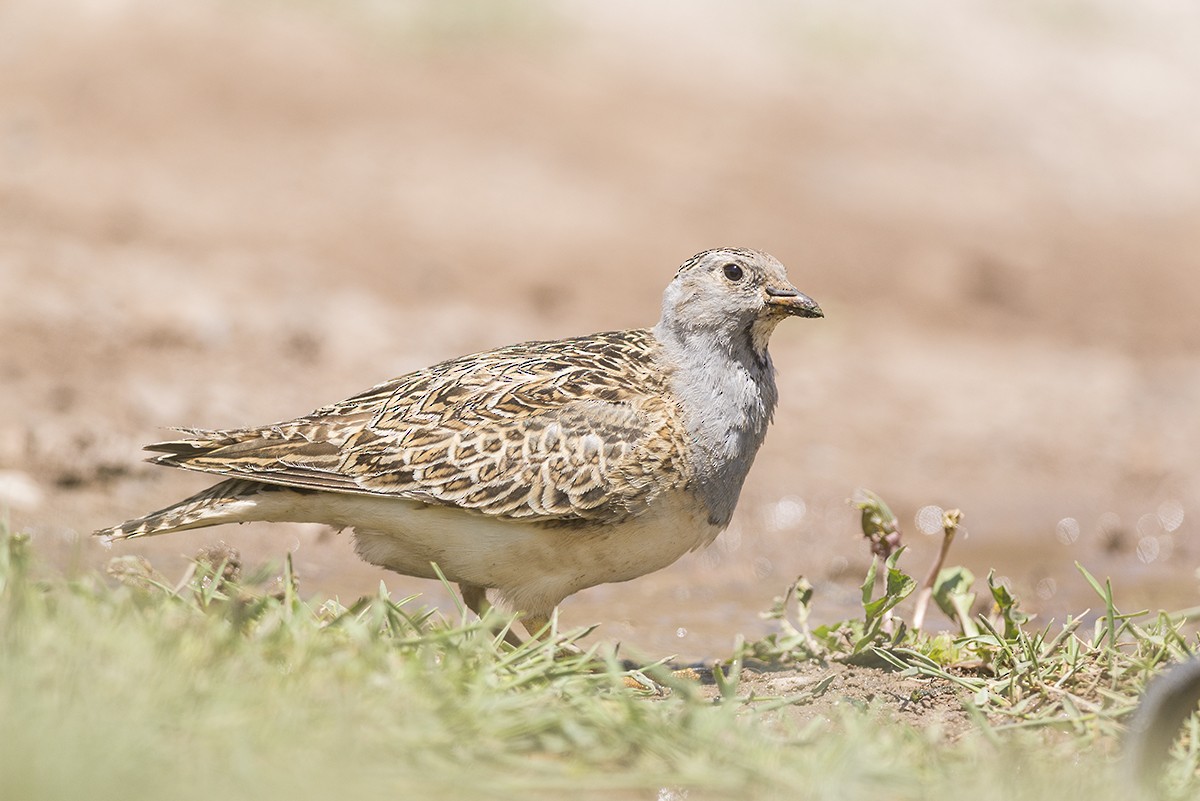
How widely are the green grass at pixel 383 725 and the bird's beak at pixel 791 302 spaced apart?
6.84 ft

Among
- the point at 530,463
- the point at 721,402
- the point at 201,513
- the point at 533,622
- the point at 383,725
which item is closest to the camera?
the point at 383,725

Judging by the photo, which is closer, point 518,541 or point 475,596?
point 518,541

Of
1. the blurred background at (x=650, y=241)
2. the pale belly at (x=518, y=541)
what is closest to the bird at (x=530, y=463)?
the pale belly at (x=518, y=541)

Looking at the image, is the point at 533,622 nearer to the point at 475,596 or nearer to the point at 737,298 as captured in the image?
the point at 475,596

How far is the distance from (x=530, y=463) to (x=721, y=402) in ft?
3.01

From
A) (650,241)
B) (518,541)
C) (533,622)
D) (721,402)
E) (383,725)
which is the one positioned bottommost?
(533,622)

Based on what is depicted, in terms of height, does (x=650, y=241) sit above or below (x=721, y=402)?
above

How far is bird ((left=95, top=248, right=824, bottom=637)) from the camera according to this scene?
21.5 ft

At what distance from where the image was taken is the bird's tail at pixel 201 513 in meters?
6.45

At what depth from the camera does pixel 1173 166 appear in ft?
56.9

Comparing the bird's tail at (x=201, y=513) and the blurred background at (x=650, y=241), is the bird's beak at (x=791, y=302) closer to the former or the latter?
the blurred background at (x=650, y=241)

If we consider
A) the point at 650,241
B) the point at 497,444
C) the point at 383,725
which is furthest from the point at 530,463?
the point at 650,241

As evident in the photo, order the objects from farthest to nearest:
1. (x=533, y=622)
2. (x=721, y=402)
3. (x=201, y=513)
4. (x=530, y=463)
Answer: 1. (x=533, y=622)
2. (x=721, y=402)
3. (x=530, y=463)
4. (x=201, y=513)

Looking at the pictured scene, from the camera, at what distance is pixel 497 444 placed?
6.68 meters
